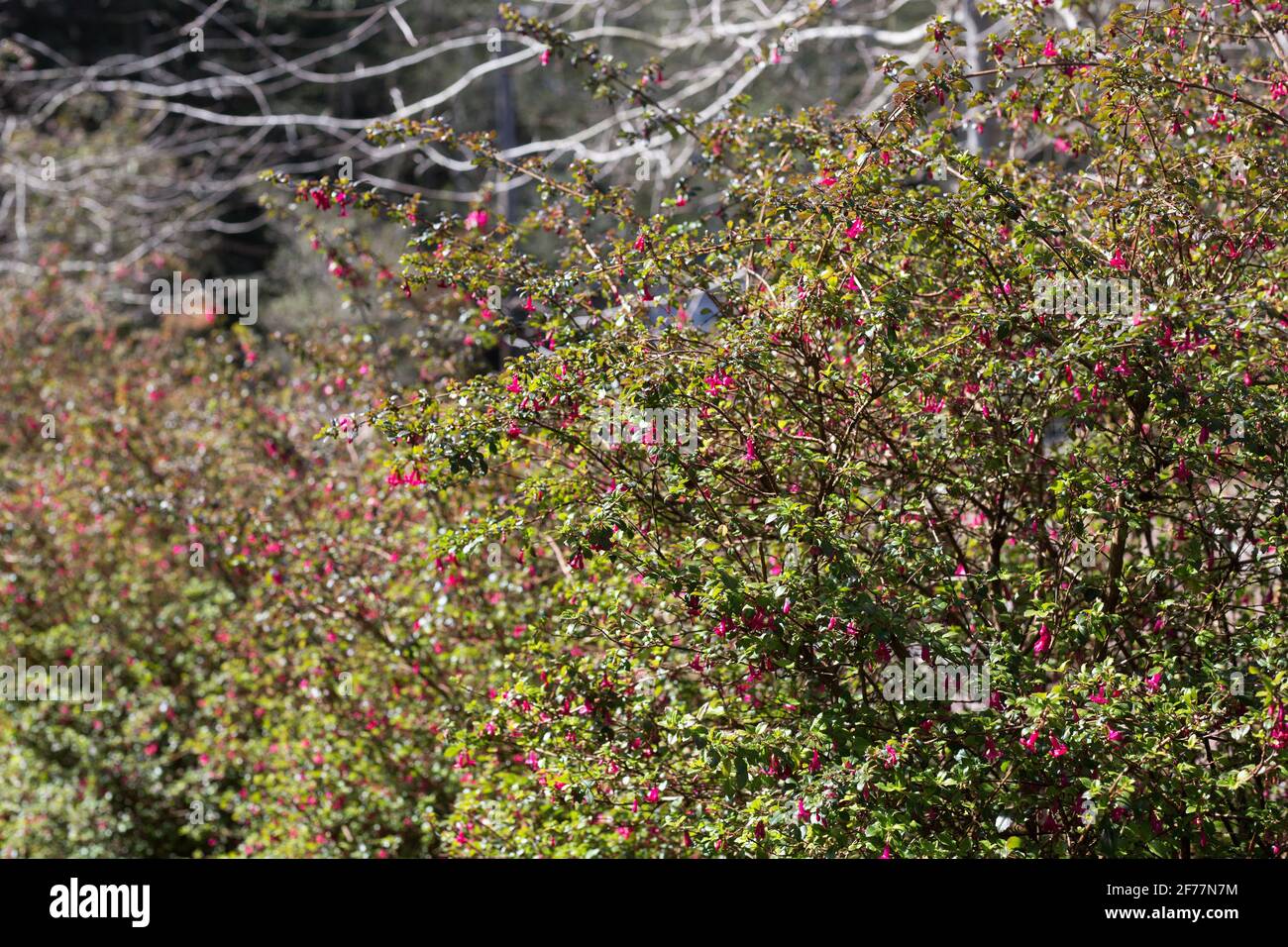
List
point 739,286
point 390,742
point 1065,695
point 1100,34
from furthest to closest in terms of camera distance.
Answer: point 390,742
point 739,286
point 1100,34
point 1065,695

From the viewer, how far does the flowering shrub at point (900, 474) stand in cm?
312

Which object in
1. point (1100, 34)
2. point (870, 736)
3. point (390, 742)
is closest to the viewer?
point (870, 736)

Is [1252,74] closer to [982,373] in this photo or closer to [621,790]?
[982,373]

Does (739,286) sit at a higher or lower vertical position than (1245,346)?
higher

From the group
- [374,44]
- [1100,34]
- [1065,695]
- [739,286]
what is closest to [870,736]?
[1065,695]

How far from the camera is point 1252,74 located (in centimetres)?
425

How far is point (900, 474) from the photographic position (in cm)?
369

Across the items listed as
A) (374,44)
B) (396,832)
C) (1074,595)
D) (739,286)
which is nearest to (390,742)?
(396,832)

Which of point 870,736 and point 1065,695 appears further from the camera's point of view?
point 870,736

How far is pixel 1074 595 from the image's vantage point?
361cm

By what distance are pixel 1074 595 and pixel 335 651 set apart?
10.3ft

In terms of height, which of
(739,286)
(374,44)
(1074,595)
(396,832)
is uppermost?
(374,44)

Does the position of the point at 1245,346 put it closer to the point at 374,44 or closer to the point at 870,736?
the point at 870,736

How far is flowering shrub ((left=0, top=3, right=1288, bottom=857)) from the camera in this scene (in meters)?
3.12
